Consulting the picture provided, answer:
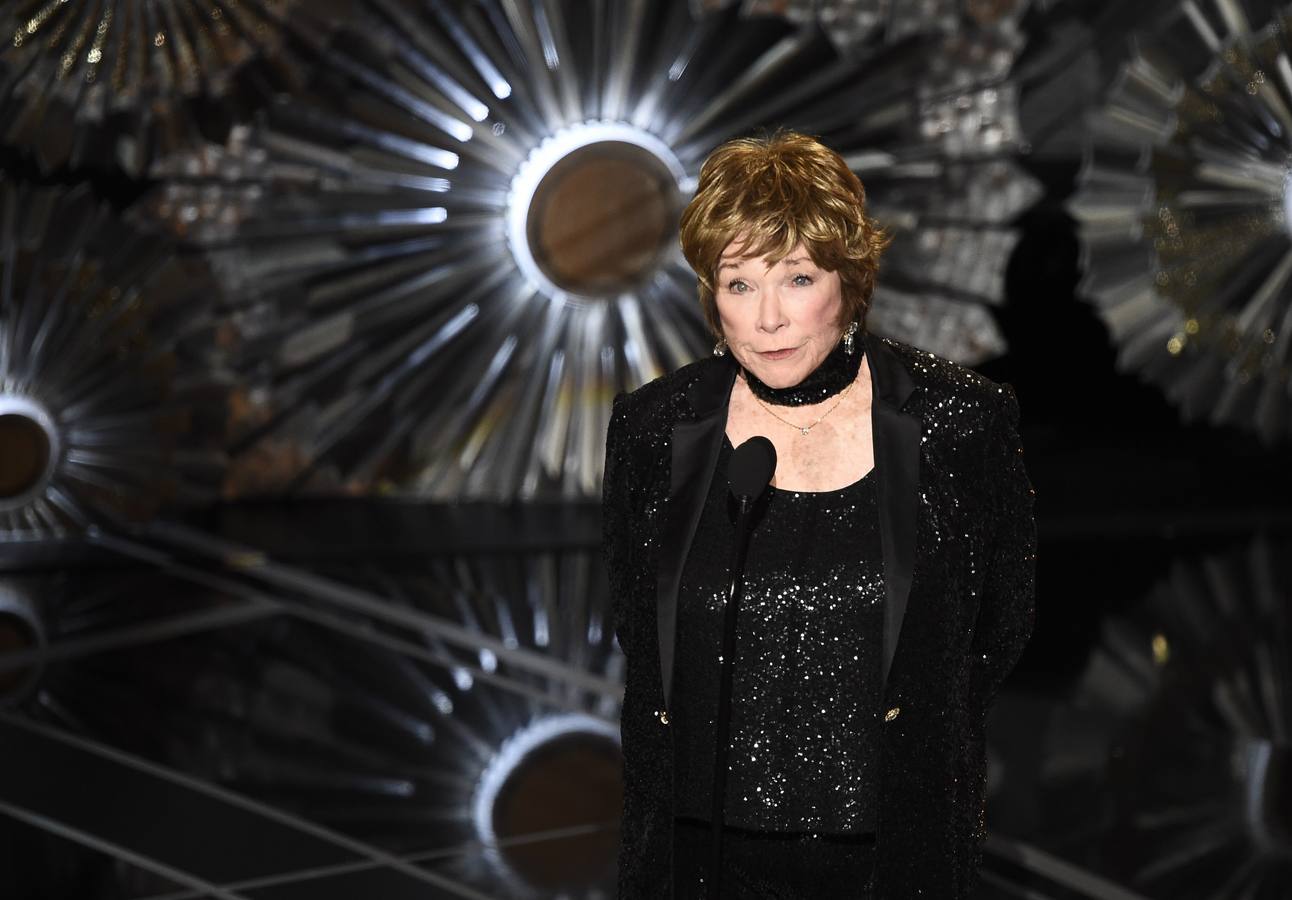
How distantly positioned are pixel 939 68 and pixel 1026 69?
1.12 ft

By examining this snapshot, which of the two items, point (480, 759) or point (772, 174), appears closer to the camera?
point (772, 174)

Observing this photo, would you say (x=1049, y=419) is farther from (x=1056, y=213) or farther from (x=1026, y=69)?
(x=1026, y=69)

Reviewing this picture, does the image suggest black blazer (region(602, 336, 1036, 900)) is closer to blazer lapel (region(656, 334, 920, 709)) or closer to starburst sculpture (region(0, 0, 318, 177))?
blazer lapel (region(656, 334, 920, 709))

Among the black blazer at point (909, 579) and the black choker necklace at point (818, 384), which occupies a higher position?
the black choker necklace at point (818, 384)

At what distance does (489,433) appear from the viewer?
17.8 ft

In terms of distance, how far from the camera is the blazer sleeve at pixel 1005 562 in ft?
5.66

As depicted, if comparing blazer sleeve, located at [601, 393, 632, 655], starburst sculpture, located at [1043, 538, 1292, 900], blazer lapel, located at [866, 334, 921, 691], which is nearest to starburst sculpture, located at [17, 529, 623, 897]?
starburst sculpture, located at [1043, 538, 1292, 900]

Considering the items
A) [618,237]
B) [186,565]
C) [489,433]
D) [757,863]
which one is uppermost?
[618,237]

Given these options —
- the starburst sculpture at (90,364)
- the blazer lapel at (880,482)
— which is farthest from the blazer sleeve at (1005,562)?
the starburst sculpture at (90,364)

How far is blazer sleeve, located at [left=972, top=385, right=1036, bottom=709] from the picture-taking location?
173 cm

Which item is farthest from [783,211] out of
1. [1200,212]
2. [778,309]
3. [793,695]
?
[1200,212]

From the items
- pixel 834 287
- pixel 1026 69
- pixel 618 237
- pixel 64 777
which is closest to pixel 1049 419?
pixel 1026 69

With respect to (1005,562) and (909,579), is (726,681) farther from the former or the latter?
(1005,562)

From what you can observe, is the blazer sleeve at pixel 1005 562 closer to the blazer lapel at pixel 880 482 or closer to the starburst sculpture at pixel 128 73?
the blazer lapel at pixel 880 482
